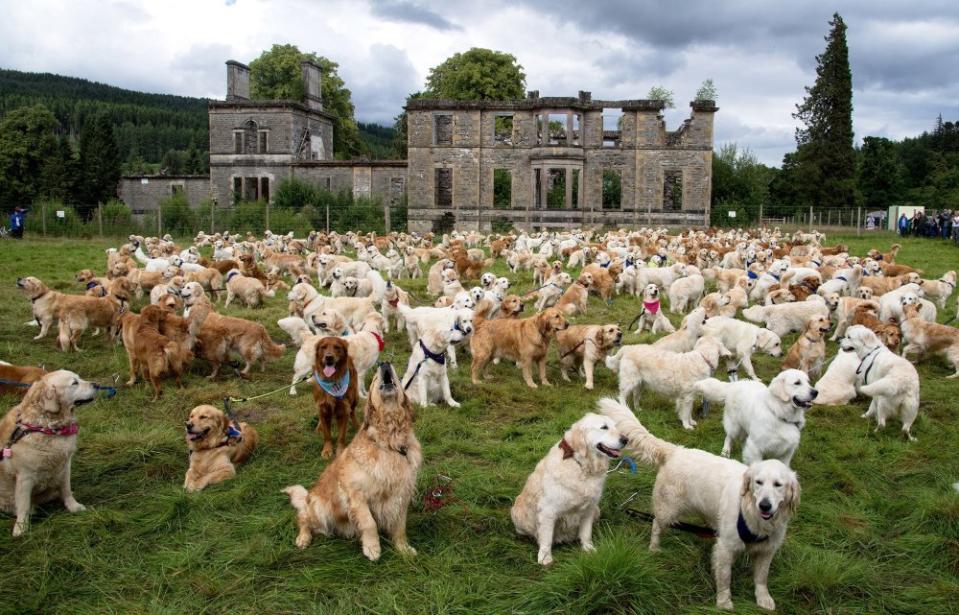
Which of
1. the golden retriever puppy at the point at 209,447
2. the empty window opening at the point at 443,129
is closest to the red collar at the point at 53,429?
the golden retriever puppy at the point at 209,447

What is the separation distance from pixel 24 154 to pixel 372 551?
54643 mm

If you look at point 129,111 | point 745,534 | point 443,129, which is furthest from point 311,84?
point 129,111

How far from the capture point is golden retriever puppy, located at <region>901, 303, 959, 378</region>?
977 cm

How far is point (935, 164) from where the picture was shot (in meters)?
66.6

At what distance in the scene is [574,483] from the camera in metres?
4.49

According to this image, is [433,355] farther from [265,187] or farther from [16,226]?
[265,187]

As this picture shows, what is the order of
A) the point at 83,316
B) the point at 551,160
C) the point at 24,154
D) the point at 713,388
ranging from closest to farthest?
the point at 713,388 → the point at 83,316 → the point at 551,160 → the point at 24,154

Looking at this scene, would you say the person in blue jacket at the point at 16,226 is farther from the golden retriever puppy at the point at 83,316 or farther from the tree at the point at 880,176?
the tree at the point at 880,176

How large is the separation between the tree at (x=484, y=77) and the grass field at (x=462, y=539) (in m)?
49.6

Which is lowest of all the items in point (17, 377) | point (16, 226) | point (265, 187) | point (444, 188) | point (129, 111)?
point (17, 377)

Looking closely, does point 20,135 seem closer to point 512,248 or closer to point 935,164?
point 512,248

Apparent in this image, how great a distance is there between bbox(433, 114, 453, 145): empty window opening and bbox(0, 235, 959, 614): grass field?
35.4 metres

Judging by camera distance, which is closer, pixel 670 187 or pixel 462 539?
pixel 462 539

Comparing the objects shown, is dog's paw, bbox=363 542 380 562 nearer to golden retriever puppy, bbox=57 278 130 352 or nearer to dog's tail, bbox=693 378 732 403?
dog's tail, bbox=693 378 732 403
